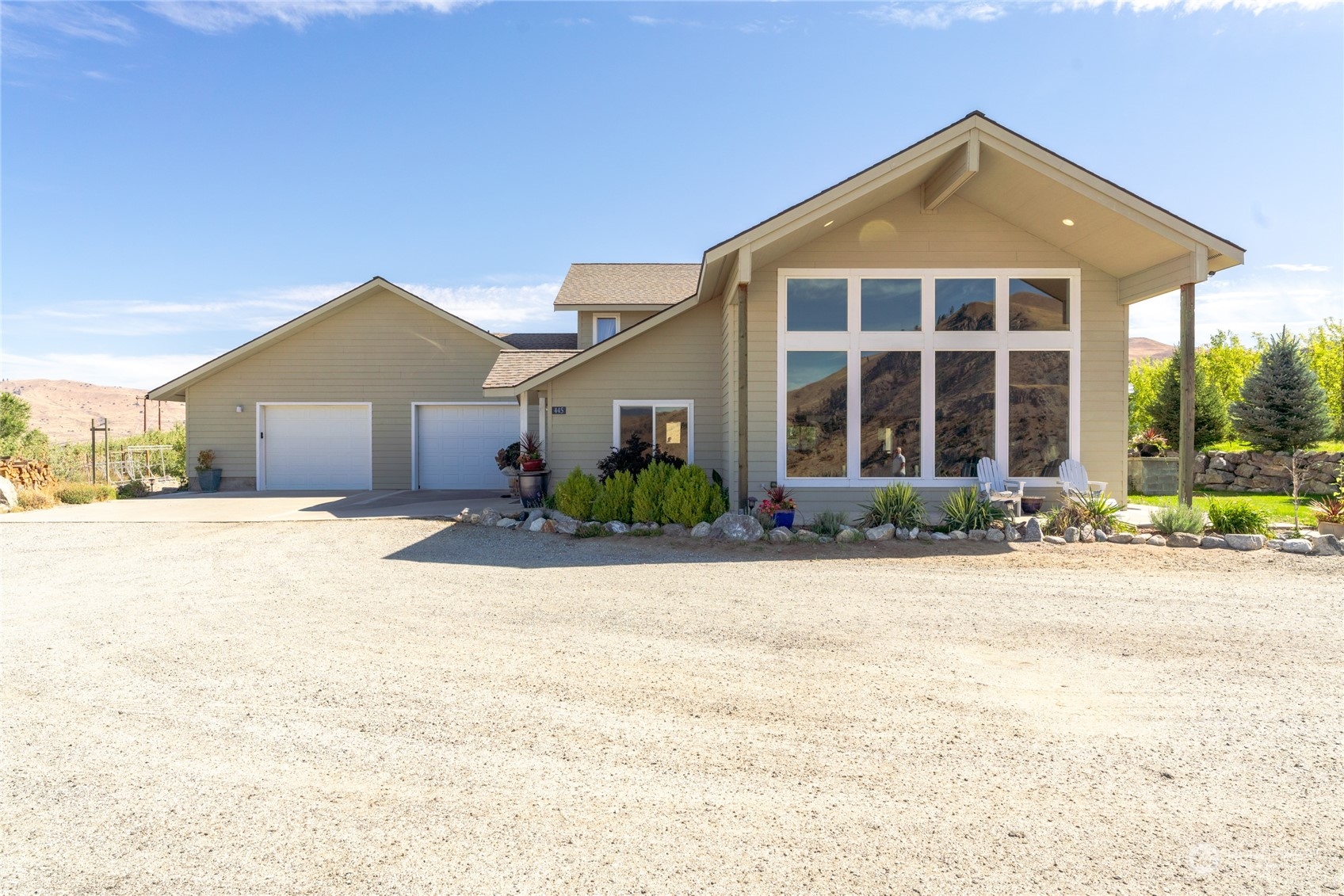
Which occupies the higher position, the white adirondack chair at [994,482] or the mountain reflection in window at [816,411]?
the mountain reflection in window at [816,411]

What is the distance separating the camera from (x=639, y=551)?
8781 mm

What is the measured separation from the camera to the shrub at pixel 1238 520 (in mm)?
8797

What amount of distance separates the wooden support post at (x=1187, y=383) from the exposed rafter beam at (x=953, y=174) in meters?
3.24

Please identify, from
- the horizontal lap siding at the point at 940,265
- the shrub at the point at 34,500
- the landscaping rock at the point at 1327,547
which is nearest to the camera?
the landscaping rock at the point at 1327,547

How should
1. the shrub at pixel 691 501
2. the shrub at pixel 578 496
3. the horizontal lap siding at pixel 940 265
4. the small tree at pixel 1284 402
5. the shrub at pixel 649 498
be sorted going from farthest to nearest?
the small tree at pixel 1284 402, the shrub at pixel 578 496, the horizontal lap siding at pixel 940 265, the shrub at pixel 649 498, the shrub at pixel 691 501

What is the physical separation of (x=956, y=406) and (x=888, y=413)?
0.98 metres

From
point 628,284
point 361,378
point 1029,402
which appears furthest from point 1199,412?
point 361,378

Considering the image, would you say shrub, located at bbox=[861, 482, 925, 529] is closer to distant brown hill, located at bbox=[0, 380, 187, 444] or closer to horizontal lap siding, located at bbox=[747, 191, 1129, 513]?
horizontal lap siding, located at bbox=[747, 191, 1129, 513]

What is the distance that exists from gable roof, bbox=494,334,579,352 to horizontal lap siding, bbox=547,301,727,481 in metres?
5.42

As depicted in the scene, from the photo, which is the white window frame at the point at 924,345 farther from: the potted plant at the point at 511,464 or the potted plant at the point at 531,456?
the potted plant at the point at 511,464

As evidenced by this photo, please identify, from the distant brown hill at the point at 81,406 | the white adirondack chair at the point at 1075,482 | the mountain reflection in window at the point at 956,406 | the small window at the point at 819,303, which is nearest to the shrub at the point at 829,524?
the mountain reflection in window at the point at 956,406

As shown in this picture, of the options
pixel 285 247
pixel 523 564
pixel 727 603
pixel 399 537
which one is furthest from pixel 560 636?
pixel 285 247

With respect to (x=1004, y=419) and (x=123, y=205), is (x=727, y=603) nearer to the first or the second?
(x=1004, y=419)

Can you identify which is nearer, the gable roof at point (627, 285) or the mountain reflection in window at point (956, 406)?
the mountain reflection in window at point (956, 406)
